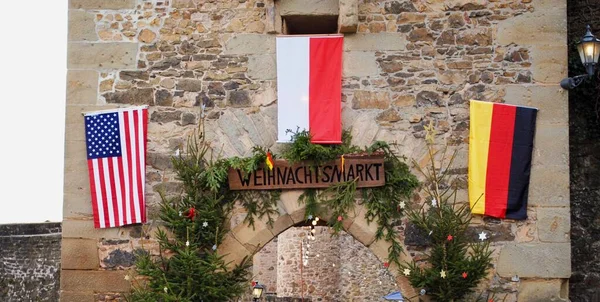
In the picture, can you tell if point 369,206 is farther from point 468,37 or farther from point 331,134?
point 468,37

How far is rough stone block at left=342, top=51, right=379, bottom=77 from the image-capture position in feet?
25.1

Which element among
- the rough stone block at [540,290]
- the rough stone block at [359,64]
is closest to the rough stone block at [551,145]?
the rough stone block at [540,290]

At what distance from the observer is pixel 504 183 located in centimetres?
744

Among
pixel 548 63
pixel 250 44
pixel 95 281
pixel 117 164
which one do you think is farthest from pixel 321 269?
pixel 548 63

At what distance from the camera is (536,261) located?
7375mm

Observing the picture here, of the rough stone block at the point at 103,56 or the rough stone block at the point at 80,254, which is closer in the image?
the rough stone block at the point at 80,254

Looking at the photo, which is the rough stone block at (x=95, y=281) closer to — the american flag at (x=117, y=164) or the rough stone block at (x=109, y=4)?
the american flag at (x=117, y=164)

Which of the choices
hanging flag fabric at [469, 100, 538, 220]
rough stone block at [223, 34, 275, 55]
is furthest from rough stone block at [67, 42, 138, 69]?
hanging flag fabric at [469, 100, 538, 220]

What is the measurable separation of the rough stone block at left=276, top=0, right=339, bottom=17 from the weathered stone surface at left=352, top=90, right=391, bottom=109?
874 mm

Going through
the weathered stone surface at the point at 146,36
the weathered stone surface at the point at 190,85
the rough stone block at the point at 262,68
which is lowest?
the weathered stone surface at the point at 190,85

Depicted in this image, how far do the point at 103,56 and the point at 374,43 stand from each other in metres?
2.76

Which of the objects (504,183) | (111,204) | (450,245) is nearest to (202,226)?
(111,204)

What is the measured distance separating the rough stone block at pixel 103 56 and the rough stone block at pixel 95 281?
2.08 m

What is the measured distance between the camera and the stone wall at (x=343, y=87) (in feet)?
24.6
